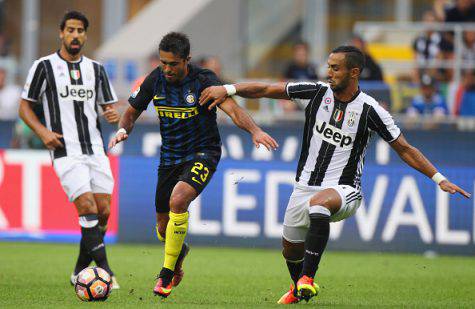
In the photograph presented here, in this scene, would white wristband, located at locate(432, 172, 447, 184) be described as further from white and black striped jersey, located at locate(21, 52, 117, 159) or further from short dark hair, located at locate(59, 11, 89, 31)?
short dark hair, located at locate(59, 11, 89, 31)

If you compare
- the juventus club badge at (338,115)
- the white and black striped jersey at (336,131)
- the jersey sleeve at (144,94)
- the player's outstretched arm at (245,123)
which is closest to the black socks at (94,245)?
the jersey sleeve at (144,94)

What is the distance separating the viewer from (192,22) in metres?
20.9

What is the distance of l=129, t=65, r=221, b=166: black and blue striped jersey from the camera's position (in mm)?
8984

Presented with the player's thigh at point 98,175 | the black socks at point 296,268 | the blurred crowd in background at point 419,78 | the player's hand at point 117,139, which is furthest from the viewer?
the blurred crowd in background at point 419,78

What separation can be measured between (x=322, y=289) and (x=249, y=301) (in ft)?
4.41

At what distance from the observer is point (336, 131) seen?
8812 millimetres

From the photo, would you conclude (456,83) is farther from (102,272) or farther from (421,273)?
(102,272)

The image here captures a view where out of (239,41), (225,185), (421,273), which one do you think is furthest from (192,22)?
(421,273)

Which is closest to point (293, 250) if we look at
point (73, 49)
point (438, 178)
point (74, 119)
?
point (438, 178)

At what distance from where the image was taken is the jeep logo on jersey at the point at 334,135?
8805mm

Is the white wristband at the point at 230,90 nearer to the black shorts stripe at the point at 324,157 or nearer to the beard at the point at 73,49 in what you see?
the black shorts stripe at the point at 324,157

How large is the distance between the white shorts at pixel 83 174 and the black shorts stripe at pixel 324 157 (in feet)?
6.89

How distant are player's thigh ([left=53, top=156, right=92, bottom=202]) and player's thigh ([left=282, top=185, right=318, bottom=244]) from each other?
192 cm

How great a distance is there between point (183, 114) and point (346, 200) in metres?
1.54
